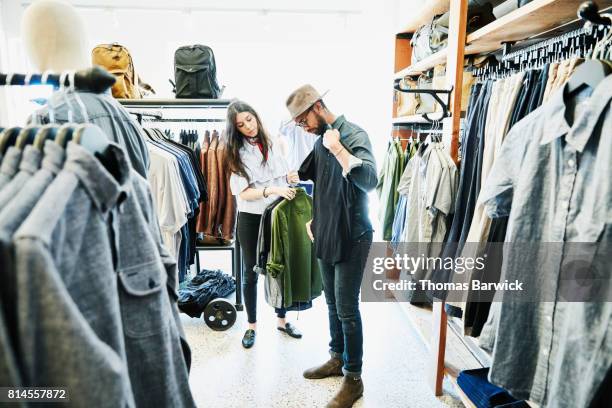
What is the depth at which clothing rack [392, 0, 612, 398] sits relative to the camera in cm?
125

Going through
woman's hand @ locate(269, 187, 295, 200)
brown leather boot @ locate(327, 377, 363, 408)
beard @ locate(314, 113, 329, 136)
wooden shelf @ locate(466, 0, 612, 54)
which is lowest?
brown leather boot @ locate(327, 377, 363, 408)

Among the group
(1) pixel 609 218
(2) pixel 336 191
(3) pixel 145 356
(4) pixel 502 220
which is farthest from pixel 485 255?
(3) pixel 145 356

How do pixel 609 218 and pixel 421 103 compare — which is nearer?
pixel 609 218

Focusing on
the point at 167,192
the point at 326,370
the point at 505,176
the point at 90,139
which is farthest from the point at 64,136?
the point at 326,370

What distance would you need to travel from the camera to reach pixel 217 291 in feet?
9.61

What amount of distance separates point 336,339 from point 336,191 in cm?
98

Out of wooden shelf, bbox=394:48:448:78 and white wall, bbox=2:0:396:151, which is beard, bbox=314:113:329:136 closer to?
wooden shelf, bbox=394:48:448:78

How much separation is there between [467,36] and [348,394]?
6.40ft

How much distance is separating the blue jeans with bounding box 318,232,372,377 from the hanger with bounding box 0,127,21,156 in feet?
4.48

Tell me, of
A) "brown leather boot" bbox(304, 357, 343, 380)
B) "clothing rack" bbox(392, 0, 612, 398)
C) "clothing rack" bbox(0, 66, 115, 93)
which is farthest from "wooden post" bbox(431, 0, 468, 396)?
"clothing rack" bbox(0, 66, 115, 93)

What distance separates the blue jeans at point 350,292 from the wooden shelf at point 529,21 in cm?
107

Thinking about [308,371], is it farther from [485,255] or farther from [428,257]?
[485,255]

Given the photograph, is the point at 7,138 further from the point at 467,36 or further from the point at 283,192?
the point at 467,36

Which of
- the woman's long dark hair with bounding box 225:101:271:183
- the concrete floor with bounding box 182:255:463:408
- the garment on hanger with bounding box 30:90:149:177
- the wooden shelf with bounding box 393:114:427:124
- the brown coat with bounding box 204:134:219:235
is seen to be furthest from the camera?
the brown coat with bounding box 204:134:219:235
